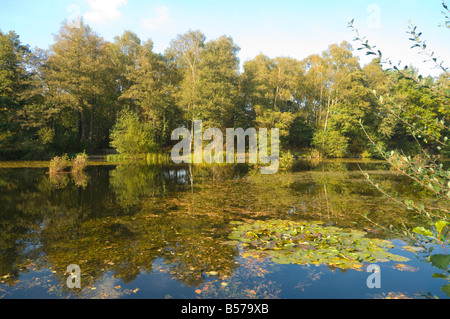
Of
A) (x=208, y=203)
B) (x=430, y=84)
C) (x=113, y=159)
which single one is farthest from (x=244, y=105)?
(x=430, y=84)

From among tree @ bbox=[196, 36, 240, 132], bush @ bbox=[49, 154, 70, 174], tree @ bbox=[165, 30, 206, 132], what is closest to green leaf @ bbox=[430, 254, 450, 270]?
bush @ bbox=[49, 154, 70, 174]

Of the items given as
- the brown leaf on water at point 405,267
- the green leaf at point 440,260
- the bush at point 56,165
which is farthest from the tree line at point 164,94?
the green leaf at point 440,260

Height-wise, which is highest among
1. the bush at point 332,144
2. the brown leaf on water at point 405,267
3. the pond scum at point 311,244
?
the bush at point 332,144

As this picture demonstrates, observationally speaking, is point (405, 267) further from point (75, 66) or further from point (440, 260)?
point (75, 66)

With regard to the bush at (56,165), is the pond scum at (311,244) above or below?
→ below

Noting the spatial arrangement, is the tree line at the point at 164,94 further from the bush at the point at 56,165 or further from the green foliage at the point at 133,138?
the bush at the point at 56,165

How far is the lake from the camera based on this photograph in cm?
380

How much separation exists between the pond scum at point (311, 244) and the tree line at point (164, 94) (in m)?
20.5

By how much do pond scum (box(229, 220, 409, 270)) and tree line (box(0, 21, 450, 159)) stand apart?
2045 cm

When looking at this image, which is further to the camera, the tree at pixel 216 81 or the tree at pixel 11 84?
the tree at pixel 216 81

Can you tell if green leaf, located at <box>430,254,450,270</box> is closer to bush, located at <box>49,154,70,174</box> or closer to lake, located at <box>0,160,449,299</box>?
lake, located at <box>0,160,449,299</box>

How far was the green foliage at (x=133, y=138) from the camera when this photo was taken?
2547 cm

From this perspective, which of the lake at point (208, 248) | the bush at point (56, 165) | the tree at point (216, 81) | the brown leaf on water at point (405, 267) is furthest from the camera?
the tree at point (216, 81)

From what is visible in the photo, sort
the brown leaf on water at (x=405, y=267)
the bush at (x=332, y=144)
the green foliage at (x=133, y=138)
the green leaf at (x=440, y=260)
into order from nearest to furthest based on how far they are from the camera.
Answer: the green leaf at (x=440, y=260) < the brown leaf on water at (x=405, y=267) < the green foliage at (x=133, y=138) < the bush at (x=332, y=144)
